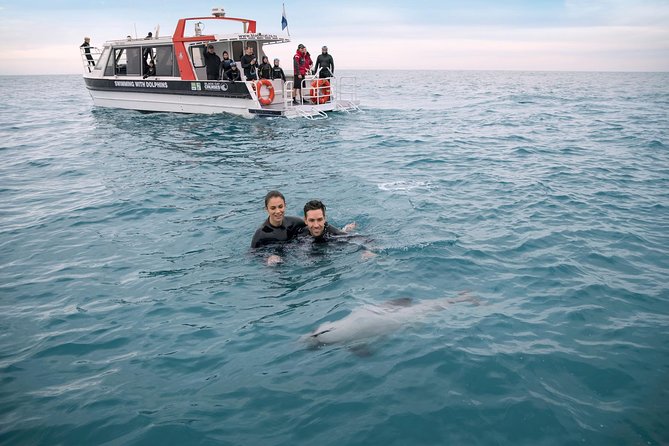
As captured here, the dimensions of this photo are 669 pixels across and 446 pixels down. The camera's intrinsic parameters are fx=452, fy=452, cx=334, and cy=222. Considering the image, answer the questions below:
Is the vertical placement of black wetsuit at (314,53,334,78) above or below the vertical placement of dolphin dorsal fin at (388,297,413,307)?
above

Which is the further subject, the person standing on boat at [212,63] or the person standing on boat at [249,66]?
the person standing on boat at [212,63]

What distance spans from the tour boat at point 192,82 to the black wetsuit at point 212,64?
369 mm

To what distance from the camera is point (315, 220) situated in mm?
5895

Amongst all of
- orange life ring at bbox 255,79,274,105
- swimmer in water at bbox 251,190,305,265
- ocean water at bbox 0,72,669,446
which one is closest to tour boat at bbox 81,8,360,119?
orange life ring at bbox 255,79,274,105

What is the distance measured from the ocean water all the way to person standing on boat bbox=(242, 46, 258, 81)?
7.81m

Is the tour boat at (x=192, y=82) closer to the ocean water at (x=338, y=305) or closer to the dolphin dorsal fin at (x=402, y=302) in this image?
the ocean water at (x=338, y=305)

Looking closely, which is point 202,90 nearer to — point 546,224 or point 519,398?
point 546,224

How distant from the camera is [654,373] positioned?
399 centimetres

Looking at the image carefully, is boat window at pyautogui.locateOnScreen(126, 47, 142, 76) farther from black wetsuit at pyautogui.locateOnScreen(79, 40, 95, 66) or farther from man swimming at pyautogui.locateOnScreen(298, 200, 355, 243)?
man swimming at pyautogui.locateOnScreen(298, 200, 355, 243)

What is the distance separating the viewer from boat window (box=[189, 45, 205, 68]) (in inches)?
744

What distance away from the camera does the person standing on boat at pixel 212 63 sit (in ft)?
59.6

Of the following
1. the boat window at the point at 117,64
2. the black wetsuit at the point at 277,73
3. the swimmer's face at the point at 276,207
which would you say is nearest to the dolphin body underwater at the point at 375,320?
the swimmer's face at the point at 276,207

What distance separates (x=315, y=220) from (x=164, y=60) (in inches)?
676

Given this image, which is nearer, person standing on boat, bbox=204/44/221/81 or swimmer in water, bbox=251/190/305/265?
swimmer in water, bbox=251/190/305/265
